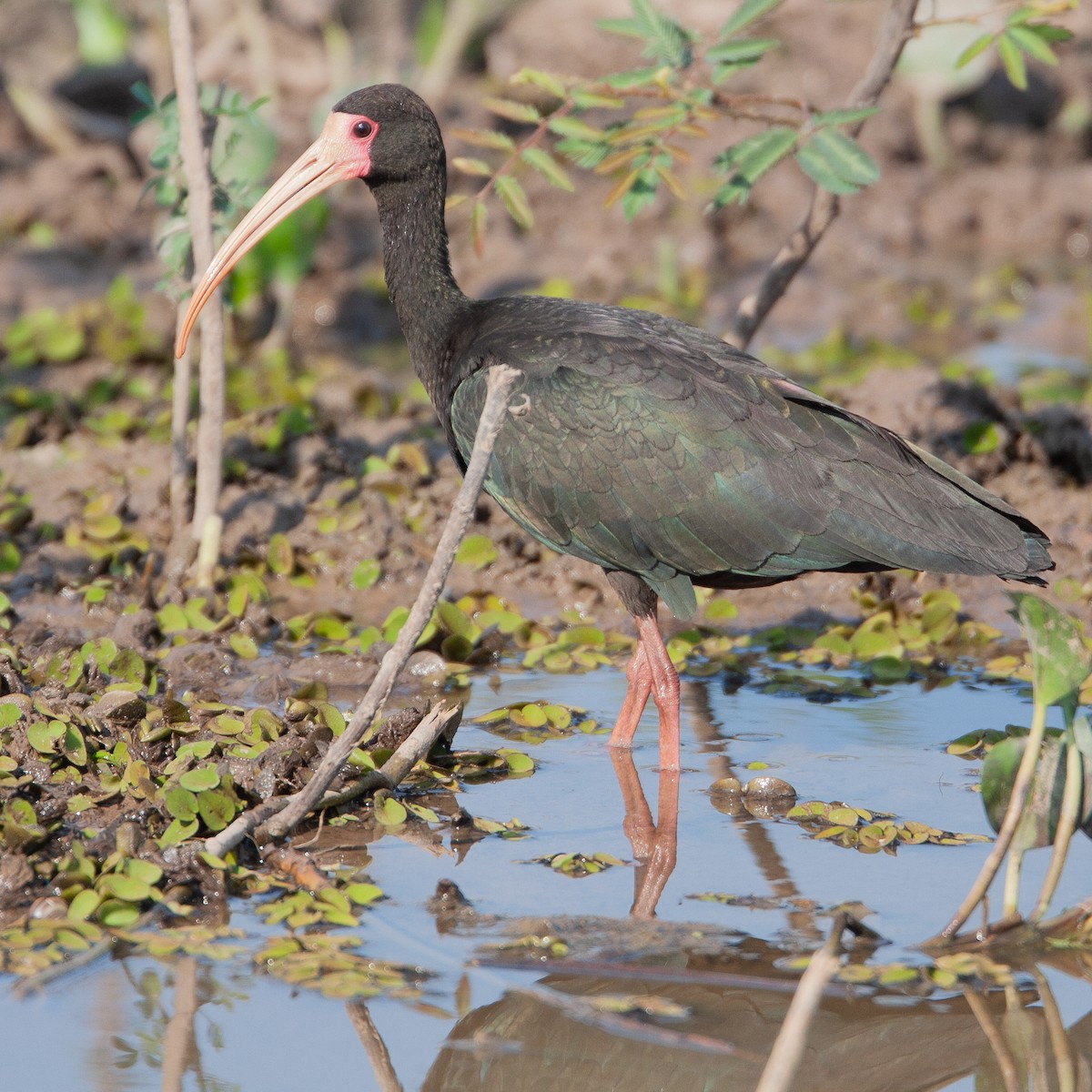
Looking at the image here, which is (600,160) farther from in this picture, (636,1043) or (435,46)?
(435,46)

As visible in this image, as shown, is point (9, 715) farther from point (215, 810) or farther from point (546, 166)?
point (546, 166)

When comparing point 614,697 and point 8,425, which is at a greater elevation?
point 8,425

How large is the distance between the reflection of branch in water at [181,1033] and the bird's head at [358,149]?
8.11ft

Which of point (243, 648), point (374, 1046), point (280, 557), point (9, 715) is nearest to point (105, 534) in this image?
point (280, 557)

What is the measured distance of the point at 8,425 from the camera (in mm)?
7367

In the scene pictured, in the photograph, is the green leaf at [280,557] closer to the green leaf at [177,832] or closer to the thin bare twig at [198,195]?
the thin bare twig at [198,195]

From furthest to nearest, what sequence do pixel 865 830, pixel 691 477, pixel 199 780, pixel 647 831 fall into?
pixel 691 477, pixel 647 831, pixel 865 830, pixel 199 780

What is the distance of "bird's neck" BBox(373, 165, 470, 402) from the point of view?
5.29m

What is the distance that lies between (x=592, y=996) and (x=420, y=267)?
2791mm

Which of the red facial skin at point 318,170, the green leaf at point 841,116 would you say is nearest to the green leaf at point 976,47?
the green leaf at point 841,116

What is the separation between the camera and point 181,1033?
10.6ft

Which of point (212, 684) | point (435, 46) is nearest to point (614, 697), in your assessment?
point (212, 684)

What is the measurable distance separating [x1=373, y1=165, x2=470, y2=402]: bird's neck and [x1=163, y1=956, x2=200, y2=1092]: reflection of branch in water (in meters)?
2.36

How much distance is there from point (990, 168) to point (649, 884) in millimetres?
10646
